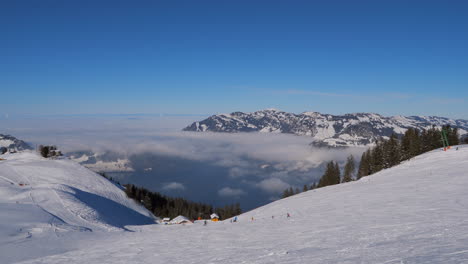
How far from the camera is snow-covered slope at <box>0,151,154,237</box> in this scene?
1296 inches

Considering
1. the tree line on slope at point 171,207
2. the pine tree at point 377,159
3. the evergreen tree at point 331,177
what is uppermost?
the pine tree at point 377,159

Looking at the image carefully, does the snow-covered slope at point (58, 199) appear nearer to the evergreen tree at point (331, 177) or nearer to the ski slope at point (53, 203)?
the ski slope at point (53, 203)

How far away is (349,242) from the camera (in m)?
11.5

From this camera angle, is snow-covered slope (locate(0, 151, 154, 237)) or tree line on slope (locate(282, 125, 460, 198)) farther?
tree line on slope (locate(282, 125, 460, 198))

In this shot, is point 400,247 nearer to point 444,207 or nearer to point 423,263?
point 423,263

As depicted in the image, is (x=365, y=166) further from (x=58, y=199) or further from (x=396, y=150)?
(x=58, y=199)

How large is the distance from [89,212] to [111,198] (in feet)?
110

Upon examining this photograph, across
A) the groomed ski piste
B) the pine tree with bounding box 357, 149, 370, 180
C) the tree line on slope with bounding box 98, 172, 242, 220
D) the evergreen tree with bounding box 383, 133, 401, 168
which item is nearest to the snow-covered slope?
the groomed ski piste

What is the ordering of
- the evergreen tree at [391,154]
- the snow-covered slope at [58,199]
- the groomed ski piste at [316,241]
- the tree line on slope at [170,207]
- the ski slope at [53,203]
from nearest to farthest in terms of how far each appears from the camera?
the groomed ski piste at [316,241] → the ski slope at [53,203] → the snow-covered slope at [58,199] → the evergreen tree at [391,154] → the tree line on slope at [170,207]

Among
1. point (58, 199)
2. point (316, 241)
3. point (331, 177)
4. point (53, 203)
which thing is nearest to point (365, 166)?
point (331, 177)

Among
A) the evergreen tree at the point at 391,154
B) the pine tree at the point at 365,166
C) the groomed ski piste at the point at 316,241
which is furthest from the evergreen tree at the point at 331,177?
Answer: the groomed ski piste at the point at 316,241

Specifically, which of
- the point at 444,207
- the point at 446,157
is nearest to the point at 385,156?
the point at 446,157

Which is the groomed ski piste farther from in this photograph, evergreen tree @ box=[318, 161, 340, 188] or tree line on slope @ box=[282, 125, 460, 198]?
evergreen tree @ box=[318, 161, 340, 188]

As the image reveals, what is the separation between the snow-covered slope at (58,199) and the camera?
3291 centimetres
